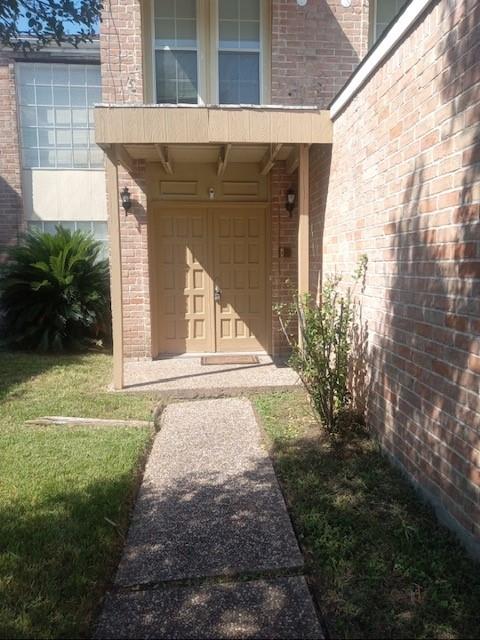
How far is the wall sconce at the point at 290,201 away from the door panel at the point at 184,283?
1228 mm

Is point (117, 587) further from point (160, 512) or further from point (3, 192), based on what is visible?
point (3, 192)

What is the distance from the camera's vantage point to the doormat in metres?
6.64

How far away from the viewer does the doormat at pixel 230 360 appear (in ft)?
21.8

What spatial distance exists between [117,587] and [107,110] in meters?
4.32

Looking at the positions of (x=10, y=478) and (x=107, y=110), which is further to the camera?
(x=107, y=110)

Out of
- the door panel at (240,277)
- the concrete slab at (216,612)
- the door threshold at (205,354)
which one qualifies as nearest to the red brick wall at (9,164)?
the door threshold at (205,354)

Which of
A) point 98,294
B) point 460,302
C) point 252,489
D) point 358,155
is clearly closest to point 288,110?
point 358,155

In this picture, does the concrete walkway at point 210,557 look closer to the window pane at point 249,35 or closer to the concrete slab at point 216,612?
the concrete slab at point 216,612

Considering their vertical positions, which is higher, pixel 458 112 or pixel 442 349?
pixel 458 112

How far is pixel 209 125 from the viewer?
4863 millimetres

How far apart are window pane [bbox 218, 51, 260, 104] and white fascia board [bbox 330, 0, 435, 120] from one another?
252 cm

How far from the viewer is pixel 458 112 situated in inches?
96.5

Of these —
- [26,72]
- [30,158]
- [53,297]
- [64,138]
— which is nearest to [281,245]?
[53,297]

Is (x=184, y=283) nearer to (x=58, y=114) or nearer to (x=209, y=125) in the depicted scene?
(x=209, y=125)
